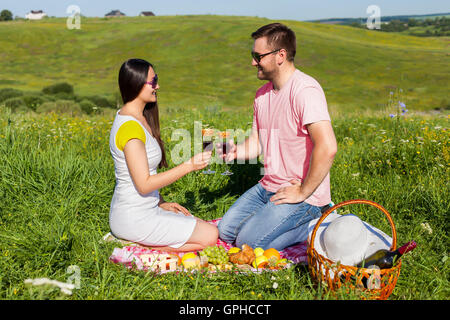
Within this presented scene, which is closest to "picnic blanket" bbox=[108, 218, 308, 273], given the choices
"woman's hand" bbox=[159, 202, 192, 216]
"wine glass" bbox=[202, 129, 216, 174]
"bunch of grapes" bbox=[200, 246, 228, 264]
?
"bunch of grapes" bbox=[200, 246, 228, 264]

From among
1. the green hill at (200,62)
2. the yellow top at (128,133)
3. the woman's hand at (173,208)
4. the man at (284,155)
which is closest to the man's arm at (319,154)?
the man at (284,155)

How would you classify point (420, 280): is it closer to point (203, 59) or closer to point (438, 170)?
point (438, 170)

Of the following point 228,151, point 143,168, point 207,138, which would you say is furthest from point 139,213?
point 228,151

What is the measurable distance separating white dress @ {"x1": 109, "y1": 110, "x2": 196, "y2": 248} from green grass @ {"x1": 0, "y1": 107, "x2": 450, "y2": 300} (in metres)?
0.30

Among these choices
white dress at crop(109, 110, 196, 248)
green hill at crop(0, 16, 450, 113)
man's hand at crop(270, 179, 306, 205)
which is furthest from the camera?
green hill at crop(0, 16, 450, 113)

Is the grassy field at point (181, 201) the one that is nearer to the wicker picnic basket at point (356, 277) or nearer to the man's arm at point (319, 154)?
the wicker picnic basket at point (356, 277)

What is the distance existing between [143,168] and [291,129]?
159 centimetres

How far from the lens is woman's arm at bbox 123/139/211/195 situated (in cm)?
368

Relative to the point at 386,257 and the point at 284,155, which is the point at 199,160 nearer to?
the point at 284,155

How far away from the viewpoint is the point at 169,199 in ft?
17.5

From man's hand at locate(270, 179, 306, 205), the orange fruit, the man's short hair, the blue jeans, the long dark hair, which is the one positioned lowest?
the orange fruit

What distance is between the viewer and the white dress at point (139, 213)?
390 centimetres

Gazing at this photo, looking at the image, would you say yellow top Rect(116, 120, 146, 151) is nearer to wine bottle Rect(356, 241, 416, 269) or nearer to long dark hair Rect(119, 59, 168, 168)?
long dark hair Rect(119, 59, 168, 168)
